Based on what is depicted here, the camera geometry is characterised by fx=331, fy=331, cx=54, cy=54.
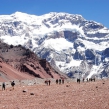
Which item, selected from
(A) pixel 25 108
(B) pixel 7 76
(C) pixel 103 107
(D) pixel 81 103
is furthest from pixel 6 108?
(B) pixel 7 76

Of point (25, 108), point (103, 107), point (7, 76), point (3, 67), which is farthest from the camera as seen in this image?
point (3, 67)

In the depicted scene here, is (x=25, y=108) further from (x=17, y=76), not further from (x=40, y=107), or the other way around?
(x=17, y=76)

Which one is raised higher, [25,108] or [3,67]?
[3,67]

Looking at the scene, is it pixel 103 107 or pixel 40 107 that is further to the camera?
pixel 40 107

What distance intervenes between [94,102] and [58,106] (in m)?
3.30

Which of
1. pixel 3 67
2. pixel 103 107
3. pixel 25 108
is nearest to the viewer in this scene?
pixel 103 107

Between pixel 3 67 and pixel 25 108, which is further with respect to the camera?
pixel 3 67

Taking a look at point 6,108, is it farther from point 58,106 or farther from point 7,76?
point 7,76

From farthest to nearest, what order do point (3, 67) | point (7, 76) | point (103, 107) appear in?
point (3, 67) → point (7, 76) → point (103, 107)

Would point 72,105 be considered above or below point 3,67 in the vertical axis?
below

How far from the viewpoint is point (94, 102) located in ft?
95.7

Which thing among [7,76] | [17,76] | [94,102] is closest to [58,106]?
[94,102]

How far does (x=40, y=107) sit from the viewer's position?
28406 millimetres

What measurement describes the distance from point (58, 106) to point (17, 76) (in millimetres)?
148820
